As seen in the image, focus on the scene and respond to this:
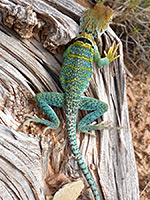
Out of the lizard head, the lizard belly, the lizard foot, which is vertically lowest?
the lizard foot

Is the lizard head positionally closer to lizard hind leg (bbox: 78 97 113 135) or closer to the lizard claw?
the lizard claw

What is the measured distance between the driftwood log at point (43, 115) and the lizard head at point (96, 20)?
94 mm

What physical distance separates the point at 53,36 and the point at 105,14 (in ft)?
2.55

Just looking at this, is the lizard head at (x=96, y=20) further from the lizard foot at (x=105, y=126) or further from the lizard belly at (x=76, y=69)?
the lizard foot at (x=105, y=126)

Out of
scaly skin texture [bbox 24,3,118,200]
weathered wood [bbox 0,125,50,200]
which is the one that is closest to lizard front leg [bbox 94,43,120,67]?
scaly skin texture [bbox 24,3,118,200]

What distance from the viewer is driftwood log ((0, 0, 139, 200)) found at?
2379 millimetres

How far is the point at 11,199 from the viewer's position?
7.61ft

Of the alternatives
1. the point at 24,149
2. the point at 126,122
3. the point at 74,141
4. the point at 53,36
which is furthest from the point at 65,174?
the point at 53,36

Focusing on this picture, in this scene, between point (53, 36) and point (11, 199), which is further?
point (53, 36)

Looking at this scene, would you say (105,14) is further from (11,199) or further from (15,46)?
(11,199)

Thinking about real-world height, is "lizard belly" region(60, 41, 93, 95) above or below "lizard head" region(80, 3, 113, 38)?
below

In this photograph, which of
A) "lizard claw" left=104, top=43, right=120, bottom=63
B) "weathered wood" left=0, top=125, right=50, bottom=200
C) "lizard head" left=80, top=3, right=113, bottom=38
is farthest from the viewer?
"lizard claw" left=104, top=43, right=120, bottom=63

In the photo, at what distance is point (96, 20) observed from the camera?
2.82 metres

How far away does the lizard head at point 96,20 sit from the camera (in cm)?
274
